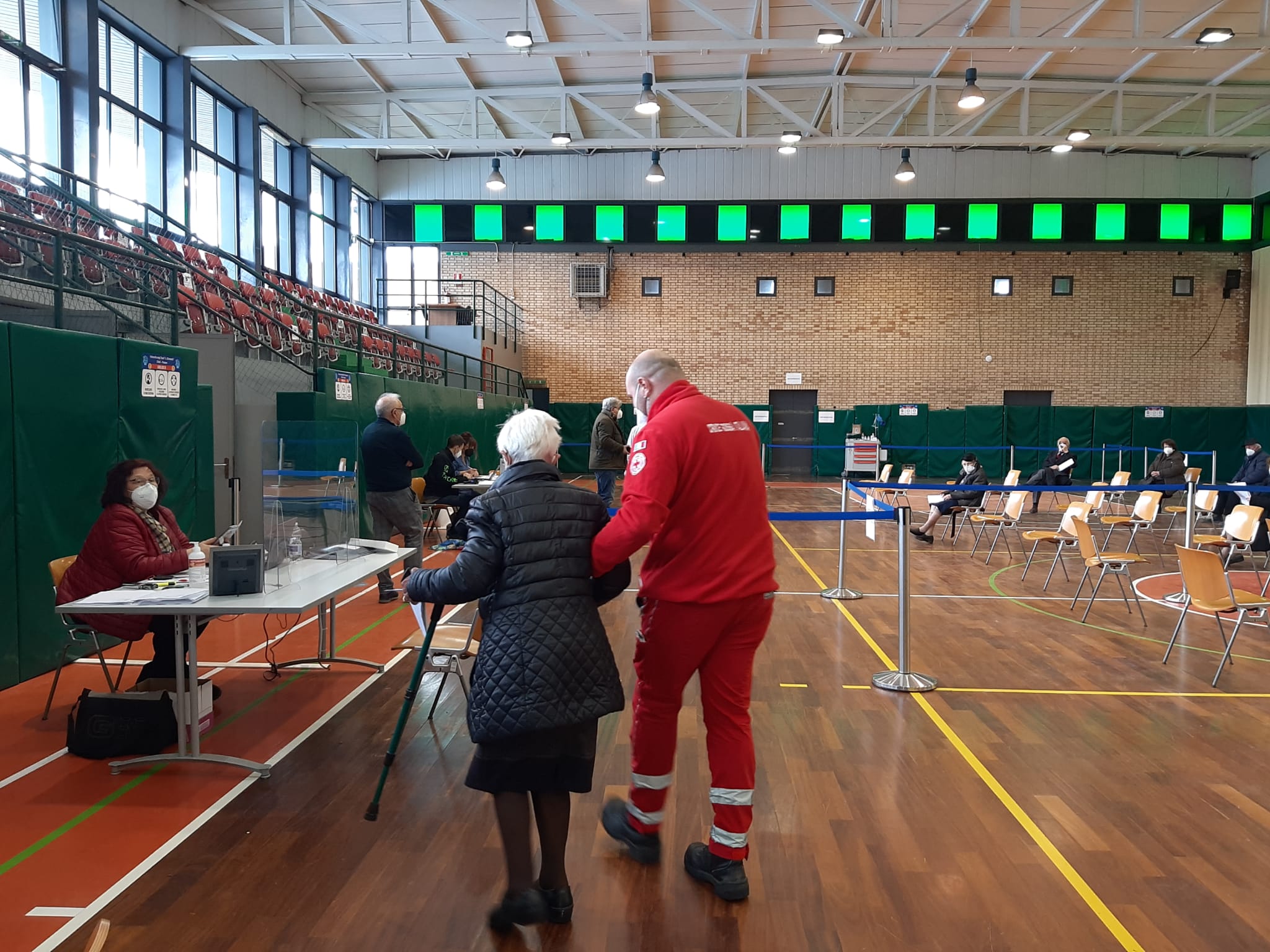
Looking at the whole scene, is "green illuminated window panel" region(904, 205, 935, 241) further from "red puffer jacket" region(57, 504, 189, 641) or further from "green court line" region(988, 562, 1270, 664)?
"red puffer jacket" region(57, 504, 189, 641)

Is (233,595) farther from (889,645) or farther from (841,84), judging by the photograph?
(841,84)

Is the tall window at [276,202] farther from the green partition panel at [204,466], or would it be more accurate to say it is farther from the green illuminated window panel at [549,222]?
the green partition panel at [204,466]

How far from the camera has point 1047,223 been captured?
2138cm

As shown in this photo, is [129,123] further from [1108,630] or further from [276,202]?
[1108,630]

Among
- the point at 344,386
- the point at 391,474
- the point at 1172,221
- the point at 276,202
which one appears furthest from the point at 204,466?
the point at 1172,221

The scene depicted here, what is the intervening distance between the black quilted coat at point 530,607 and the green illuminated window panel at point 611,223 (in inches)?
800

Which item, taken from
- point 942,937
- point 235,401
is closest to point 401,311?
point 235,401

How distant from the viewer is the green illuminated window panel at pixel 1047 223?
21.3 m

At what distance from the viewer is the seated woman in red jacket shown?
13.6ft

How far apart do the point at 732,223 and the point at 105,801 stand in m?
20.4

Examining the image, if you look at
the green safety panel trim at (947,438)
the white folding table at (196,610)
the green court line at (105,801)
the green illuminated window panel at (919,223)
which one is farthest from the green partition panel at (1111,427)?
the white folding table at (196,610)

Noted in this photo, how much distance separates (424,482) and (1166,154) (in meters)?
20.8

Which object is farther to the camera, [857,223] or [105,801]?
[857,223]

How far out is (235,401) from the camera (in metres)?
8.21
